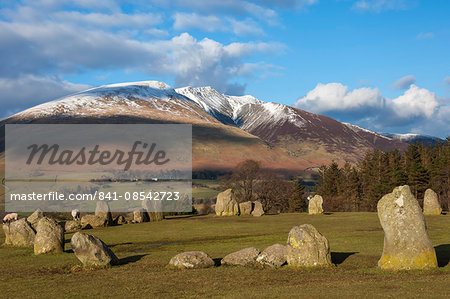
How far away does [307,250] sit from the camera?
1775 centimetres

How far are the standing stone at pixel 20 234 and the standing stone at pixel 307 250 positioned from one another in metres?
18.0

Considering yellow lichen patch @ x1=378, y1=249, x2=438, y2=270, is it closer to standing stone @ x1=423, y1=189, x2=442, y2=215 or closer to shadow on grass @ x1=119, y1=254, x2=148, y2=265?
shadow on grass @ x1=119, y1=254, x2=148, y2=265

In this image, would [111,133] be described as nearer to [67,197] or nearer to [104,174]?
[104,174]

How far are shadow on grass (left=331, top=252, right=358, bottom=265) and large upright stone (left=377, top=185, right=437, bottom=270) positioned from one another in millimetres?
2456

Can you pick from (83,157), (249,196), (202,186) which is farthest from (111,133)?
(249,196)

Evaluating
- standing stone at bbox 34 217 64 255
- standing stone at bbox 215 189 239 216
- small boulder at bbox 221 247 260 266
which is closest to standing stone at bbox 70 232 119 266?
small boulder at bbox 221 247 260 266

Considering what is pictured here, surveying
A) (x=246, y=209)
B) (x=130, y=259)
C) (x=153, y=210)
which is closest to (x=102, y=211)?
(x=153, y=210)

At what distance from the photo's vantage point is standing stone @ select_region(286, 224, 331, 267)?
17.7 m

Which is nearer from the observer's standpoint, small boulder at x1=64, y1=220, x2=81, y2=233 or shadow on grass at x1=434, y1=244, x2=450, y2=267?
shadow on grass at x1=434, y1=244, x2=450, y2=267

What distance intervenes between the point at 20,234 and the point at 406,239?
2306cm

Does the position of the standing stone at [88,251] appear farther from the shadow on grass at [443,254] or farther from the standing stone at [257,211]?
the standing stone at [257,211]

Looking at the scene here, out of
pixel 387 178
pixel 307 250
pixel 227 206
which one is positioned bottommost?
pixel 307 250

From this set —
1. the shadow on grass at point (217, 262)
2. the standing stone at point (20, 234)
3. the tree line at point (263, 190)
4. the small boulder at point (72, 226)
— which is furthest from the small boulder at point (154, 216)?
the shadow on grass at point (217, 262)

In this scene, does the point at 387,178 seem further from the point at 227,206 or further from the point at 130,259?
the point at 130,259
